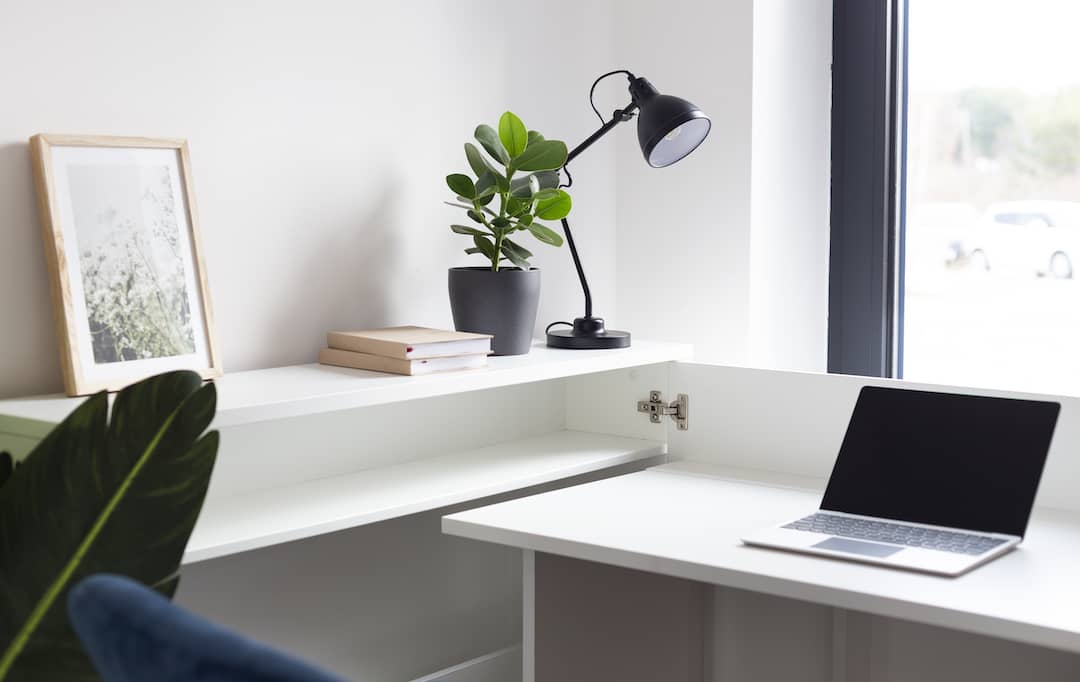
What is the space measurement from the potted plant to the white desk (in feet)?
1.07

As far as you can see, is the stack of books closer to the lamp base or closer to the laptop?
the lamp base

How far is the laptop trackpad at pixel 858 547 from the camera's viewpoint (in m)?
1.45

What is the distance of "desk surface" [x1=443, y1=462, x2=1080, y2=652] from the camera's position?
1267 mm

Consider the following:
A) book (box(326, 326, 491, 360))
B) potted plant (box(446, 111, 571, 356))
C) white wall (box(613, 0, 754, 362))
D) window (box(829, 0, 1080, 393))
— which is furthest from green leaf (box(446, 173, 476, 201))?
window (box(829, 0, 1080, 393))

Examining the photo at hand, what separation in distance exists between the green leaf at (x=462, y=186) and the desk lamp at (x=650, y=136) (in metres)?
0.17

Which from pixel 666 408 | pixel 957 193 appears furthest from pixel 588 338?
pixel 957 193

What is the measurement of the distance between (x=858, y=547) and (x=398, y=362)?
28.8 inches

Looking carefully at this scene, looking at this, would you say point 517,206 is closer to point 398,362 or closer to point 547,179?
point 547,179

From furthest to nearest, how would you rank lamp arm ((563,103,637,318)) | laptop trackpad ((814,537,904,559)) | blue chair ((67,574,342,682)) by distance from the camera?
lamp arm ((563,103,637,318)), laptop trackpad ((814,537,904,559)), blue chair ((67,574,342,682))

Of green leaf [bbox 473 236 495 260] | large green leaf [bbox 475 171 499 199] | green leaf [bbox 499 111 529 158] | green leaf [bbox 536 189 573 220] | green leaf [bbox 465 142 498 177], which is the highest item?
green leaf [bbox 499 111 529 158]

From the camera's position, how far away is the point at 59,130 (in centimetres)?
166

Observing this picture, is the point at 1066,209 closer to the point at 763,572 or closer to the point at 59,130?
the point at 763,572

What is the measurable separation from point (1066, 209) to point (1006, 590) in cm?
133

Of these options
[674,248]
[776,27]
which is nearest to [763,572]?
[674,248]
